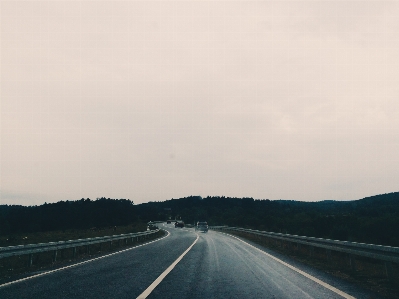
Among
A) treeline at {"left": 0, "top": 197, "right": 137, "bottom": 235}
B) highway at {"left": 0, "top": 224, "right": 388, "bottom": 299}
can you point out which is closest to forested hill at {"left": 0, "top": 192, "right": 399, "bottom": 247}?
treeline at {"left": 0, "top": 197, "right": 137, "bottom": 235}

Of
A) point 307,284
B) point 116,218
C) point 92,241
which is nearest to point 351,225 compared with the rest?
point 92,241

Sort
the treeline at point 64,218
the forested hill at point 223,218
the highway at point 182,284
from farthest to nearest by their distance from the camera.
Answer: the treeline at point 64,218 < the forested hill at point 223,218 < the highway at point 182,284

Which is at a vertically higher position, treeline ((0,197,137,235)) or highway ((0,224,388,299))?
treeline ((0,197,137,235))

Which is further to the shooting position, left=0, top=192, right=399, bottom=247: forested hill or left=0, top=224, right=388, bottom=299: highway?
left=0, top=192, right=399, bottom=247: forested hill

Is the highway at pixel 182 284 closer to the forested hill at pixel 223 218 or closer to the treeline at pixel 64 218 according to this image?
the forested hill at pixel 223 218

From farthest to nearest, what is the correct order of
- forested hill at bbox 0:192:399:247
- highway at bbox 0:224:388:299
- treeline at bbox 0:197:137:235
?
treeline at bbox 0:197:137:235 → forested hill at bbox 0:192:399:247 → highway at bbox 0:224:388:299

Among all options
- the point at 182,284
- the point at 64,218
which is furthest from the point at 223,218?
the point at 182,284

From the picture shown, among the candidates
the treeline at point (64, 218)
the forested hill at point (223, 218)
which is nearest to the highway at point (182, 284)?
the forested hill at point (223, 218)

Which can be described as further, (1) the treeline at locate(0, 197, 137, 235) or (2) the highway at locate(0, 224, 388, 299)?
(1) the treeline at locate(0, 197, 137, 235)

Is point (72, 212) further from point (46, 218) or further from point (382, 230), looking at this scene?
point (382, 230)

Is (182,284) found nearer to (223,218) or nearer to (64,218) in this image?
(223,218)

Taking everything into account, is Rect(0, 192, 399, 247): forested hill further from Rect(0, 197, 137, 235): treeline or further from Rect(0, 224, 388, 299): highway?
Rect(0, 224, 388, 299): highway

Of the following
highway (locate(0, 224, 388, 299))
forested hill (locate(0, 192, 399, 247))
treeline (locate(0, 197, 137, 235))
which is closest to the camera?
highway (locate(0, 224, 388, 299))

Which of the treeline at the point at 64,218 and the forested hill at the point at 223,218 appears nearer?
the forested hill at the point at 223,218
